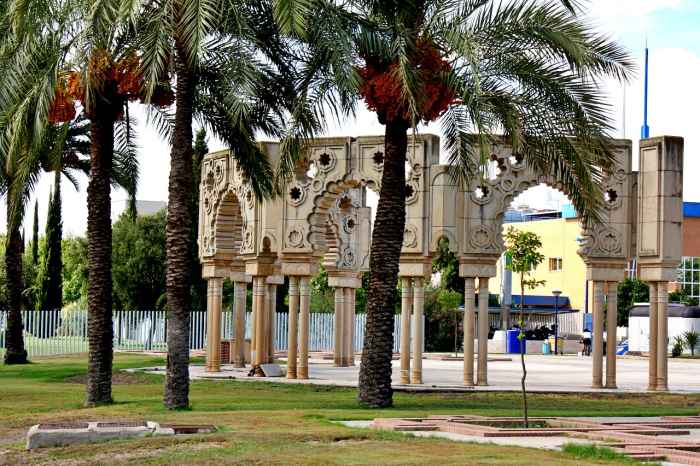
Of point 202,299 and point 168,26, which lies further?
point 202,299

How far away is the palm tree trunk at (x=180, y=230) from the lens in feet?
66.4

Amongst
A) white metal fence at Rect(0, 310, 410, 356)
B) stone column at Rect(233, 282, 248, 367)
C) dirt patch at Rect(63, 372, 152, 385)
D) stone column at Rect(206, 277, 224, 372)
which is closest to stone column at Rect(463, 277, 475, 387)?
dirt patch at Rect(63, 372, 152, 385)

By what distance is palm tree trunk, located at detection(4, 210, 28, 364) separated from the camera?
35.9 metres

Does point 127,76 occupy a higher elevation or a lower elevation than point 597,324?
higher

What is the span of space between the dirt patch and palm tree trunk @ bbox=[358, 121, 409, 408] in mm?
9400

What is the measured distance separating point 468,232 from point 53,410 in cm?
1018

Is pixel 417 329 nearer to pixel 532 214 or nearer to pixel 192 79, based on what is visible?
pixel 192 79

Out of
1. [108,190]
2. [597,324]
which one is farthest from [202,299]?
[108,190]

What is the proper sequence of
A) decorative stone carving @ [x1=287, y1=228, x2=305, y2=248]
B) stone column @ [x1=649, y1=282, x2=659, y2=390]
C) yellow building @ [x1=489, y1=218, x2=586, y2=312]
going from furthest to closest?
yellow building @ [x1=489, y1=218, x2=586, y2=312]
decorative stone carving @ [x1=287, y1=228, x2=305, y2=248]
stone column @ [x1=649, y1=282, x2=659, y2=390]

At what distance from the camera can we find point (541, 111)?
21297 mm

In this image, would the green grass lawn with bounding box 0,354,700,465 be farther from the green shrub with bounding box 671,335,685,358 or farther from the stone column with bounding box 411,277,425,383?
the green shrub with bounding box 671,335,685,358

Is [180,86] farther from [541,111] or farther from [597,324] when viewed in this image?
[597,324]

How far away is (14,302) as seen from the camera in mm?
36562

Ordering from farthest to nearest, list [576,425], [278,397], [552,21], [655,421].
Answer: [278,397]
[552,21]
[655,421]
[576,425]
